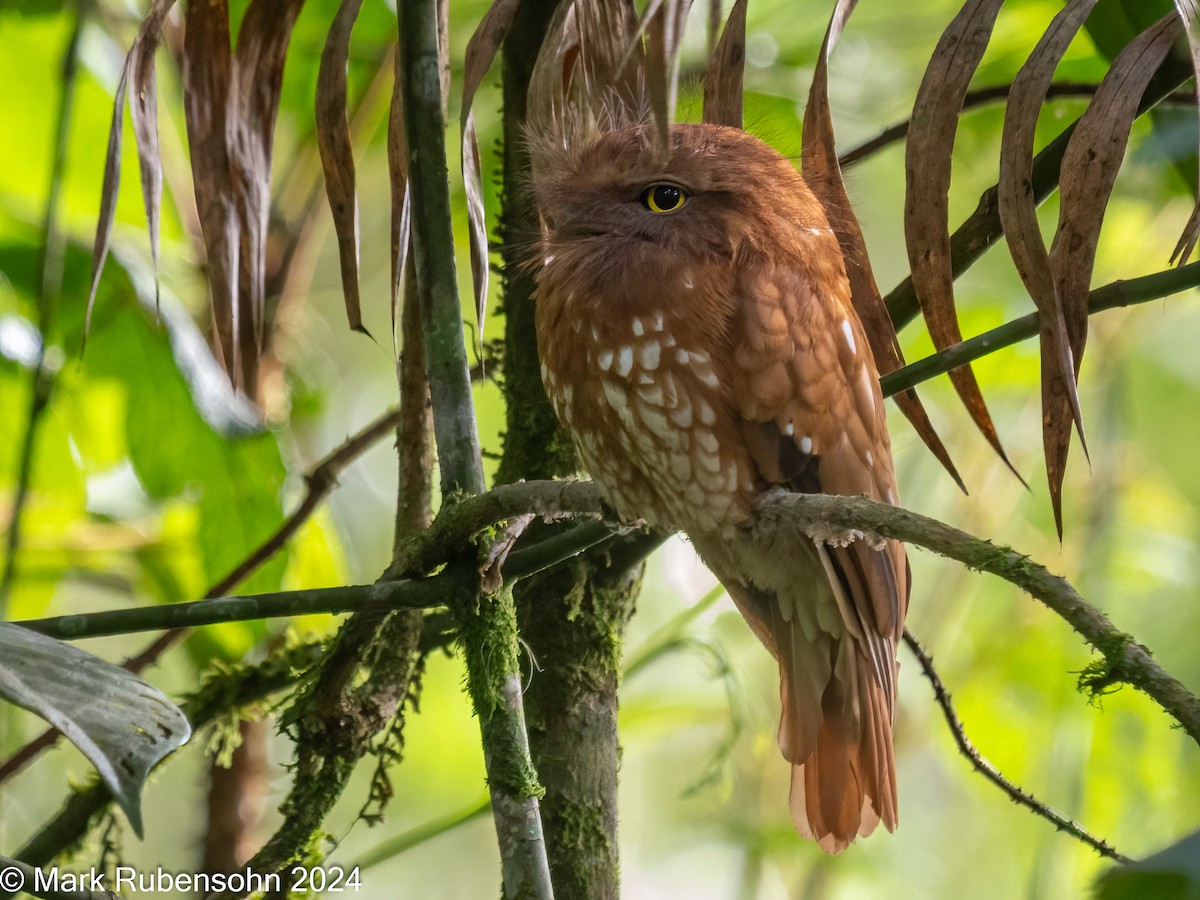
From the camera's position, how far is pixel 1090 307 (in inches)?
42.3

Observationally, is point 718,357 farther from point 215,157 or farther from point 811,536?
point 215,157

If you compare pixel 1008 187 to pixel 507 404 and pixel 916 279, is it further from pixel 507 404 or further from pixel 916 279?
pixel 507 404

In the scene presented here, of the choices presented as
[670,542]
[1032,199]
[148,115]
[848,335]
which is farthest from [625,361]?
[670,542]

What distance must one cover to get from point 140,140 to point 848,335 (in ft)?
2.77

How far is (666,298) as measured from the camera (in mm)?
1300

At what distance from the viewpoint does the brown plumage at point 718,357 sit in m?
1.28

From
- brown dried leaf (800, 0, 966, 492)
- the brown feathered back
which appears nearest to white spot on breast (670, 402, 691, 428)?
the brown feathered back

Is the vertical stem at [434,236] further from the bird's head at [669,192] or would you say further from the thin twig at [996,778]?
the thin twig at [996,778]

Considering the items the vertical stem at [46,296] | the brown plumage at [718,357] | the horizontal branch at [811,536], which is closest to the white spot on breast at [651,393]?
the brown plumage at [718,357]

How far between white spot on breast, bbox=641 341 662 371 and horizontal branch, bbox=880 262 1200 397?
12.4 inches

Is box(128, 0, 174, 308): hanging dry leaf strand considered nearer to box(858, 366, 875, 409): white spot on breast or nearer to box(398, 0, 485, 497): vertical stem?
box(398, 0, 485, 497): vertical stem

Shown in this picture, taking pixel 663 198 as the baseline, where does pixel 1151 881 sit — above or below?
below

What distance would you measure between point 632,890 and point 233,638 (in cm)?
267

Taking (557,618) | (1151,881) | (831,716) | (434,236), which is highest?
(434,236)
